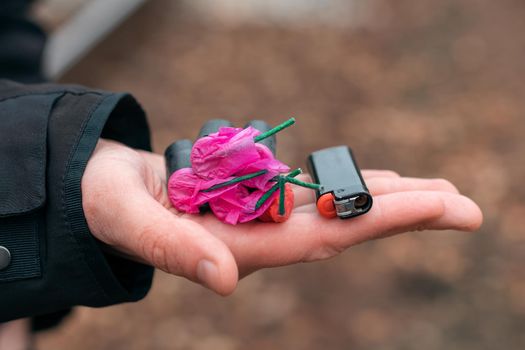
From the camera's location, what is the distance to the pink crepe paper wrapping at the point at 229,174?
1.56 meters

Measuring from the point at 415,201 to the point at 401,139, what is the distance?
8.75 feet

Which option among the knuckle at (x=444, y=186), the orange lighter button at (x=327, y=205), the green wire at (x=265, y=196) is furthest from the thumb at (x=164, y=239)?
the knuckle at (x=444, y=186)

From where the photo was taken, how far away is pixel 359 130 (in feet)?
13.7

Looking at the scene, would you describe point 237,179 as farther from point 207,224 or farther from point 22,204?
point 22,204

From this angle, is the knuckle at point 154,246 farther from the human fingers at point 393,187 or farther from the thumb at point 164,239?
the human fingers at point 393,187

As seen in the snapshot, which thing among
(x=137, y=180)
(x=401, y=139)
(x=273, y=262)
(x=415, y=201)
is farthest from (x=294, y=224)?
(x=401, y=139)

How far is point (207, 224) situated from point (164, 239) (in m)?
0.26

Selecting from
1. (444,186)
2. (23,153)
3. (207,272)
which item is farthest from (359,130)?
(207,272)

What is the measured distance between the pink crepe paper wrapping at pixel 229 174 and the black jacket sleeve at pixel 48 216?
0.89ft

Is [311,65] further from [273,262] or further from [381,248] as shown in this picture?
[273,262]

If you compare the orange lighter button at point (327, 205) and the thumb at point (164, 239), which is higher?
the orange lighter button at point (327, 205)

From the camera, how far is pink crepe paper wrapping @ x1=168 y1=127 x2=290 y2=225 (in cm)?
156

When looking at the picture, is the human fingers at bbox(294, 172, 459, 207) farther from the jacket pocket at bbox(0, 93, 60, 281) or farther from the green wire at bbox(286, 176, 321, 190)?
the jacket pocket at bbox(0, 93, 60, 281)

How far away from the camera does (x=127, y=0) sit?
16.5 feet
